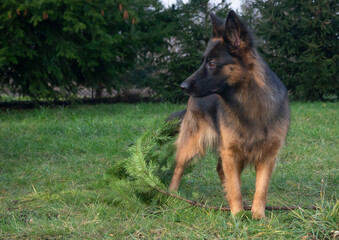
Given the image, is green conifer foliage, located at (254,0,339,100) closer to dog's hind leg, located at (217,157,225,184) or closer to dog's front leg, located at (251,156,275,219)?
dog's hind leg, located at (217,157,225,184)

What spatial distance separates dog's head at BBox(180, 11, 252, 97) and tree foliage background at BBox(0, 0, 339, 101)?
231 inches

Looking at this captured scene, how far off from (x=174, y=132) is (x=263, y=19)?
9658mm

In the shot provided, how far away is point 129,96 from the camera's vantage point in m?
Answer: 12.7

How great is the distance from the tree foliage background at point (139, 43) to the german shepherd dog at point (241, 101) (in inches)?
231

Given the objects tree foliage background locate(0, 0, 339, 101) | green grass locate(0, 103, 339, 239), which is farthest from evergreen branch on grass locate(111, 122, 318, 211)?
tree foliage background locate(0, 0, 339, 101)

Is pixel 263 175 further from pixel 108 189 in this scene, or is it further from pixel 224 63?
pixel 108 189

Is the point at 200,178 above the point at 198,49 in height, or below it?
below

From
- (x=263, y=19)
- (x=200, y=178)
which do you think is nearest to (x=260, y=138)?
(x=200, y=178)

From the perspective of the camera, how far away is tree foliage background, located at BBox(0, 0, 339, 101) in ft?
29.7

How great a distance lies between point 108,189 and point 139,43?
23.9 ft

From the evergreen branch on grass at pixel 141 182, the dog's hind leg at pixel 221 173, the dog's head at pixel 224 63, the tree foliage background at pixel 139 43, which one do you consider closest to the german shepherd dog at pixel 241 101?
the dog's head at pixel 224 63

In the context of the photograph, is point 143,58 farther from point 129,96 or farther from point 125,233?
point 125,233

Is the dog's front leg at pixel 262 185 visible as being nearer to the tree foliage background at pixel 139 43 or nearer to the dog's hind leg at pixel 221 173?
the dog's hind leg at pixel 221 173

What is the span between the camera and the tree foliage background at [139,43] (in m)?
9.04
